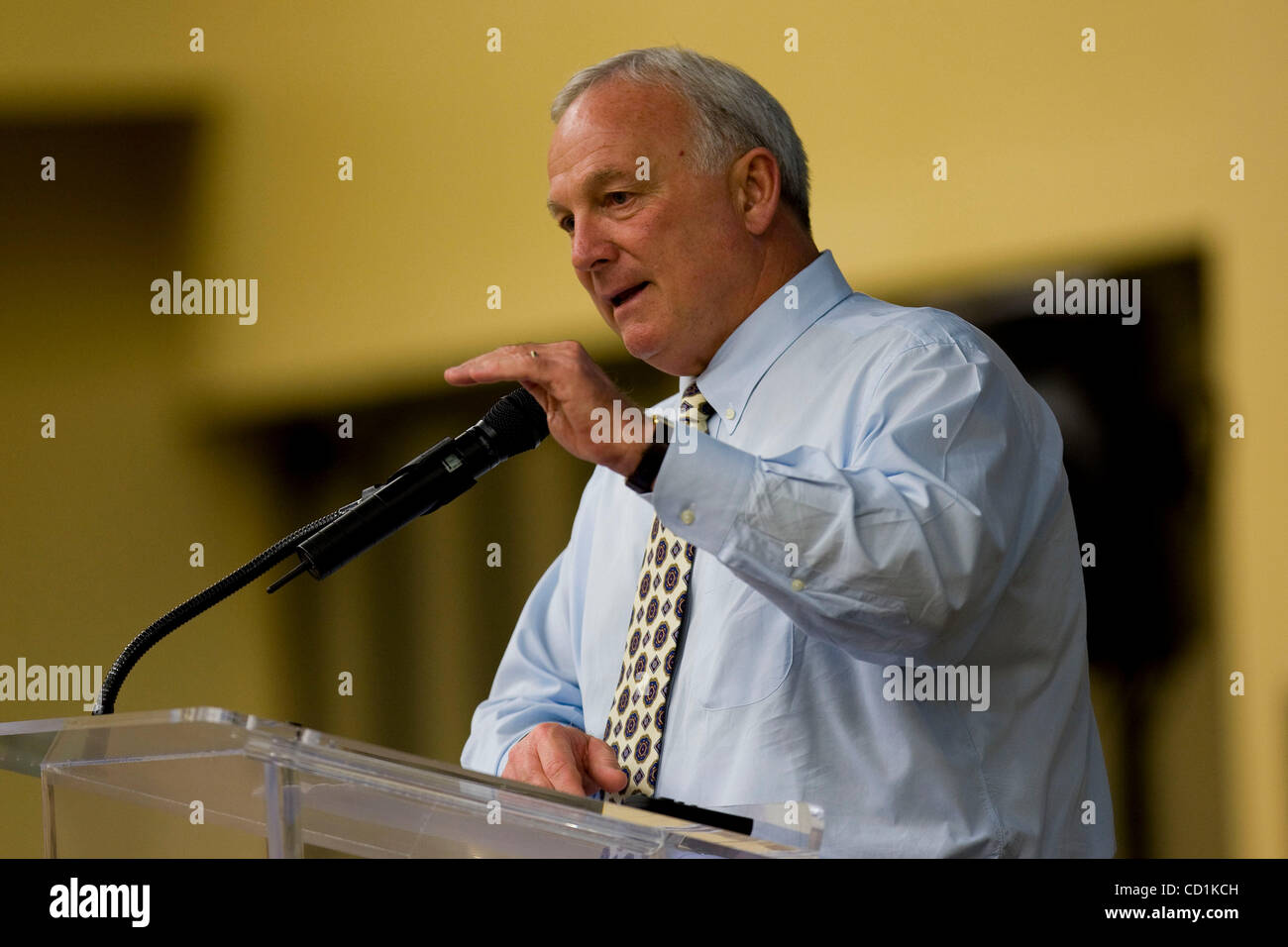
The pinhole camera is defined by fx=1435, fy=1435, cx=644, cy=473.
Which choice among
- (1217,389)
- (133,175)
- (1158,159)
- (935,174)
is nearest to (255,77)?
(133,175)

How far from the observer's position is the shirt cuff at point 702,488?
42.0 inches

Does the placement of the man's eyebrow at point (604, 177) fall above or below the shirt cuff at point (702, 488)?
above

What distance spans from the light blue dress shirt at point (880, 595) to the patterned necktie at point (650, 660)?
17mm

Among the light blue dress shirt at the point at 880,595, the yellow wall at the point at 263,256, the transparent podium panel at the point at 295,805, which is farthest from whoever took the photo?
the yellow wall at the point at 263,256

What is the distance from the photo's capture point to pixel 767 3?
2857 millimetres

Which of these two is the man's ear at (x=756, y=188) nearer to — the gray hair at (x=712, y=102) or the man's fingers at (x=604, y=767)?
the gray hair at (x=712, y=102)

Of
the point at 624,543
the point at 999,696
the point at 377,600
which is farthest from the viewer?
the point at 377,600

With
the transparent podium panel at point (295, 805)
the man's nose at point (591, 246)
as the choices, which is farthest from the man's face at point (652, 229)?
the transparent podium panel at point (295, 805)

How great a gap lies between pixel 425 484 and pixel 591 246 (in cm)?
50

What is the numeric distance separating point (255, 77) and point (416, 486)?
2.38 metres

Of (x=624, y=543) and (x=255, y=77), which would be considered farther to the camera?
(x=255, y=77)

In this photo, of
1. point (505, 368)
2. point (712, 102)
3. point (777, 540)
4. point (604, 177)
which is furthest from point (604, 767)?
point (712, 102)

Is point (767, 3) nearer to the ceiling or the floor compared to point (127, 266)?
nearer to the ceiling
